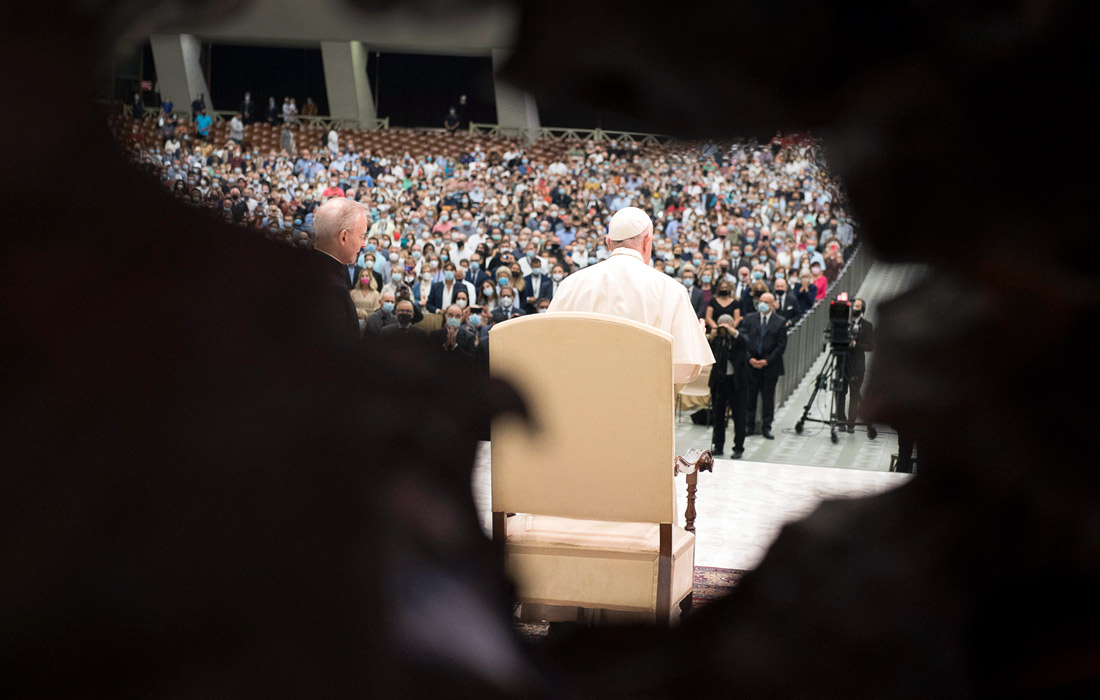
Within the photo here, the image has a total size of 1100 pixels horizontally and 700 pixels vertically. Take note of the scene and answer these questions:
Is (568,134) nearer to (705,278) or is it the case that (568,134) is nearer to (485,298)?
(485,298)

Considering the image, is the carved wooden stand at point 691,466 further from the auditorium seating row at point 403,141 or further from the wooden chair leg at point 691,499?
the auditorium seating row at point 403,141

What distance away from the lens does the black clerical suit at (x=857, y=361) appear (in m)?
0.10

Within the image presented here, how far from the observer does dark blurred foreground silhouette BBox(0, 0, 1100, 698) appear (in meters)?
0.09

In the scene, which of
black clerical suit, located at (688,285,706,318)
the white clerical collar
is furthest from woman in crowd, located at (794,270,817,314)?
black clerical suit, located at (688,285,706,318)

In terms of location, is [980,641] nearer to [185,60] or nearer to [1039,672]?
[1039,672]

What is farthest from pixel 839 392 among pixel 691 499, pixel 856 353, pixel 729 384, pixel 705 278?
pixel 705 278

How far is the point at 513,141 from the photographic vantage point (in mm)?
101

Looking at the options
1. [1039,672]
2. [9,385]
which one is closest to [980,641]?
[1039,672]

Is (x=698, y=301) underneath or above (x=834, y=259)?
underneath

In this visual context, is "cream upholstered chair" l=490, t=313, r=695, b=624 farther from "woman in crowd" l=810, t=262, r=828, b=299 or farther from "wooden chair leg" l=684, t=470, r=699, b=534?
"woman in crowd" l=810, t=262, r=828, b=299

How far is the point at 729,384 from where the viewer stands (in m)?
3.67

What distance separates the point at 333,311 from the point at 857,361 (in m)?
0.06

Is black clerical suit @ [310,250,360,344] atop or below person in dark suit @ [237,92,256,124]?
below

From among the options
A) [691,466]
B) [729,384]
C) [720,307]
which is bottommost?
[729,384]
